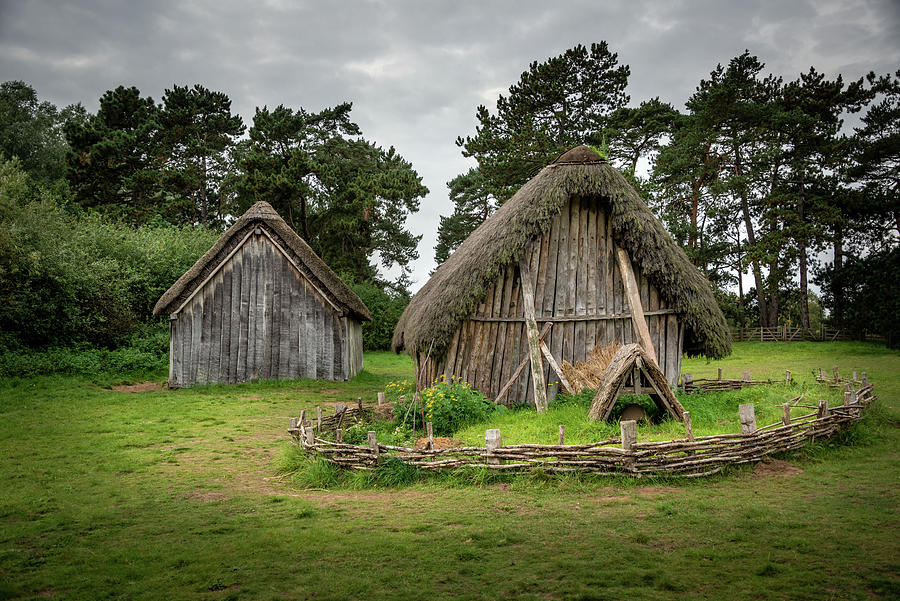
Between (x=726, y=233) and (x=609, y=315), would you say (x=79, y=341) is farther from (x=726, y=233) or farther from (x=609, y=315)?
(x=726, y=233)

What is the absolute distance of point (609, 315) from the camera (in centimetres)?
1216

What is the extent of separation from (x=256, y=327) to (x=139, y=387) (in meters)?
3.83

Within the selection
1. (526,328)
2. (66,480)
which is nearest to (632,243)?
(526,328)

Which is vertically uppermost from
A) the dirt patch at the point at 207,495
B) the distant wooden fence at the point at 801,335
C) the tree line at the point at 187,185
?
the tree line at the point at 187,185

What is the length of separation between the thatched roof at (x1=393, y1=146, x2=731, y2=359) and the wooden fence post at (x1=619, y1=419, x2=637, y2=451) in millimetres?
4691

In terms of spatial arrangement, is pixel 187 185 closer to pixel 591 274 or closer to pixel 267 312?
pixel 267 312

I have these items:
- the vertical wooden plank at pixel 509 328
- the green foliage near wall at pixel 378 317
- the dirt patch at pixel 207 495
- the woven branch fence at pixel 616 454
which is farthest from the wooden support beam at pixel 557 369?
the green foliage near wall at pixel 378 317

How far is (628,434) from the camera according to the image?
25.2 feet

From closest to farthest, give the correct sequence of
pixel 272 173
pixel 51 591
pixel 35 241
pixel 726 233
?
1. pixel 51 591
2. pixel 35 241
3. pixel 272 173
4. pixel 726 233

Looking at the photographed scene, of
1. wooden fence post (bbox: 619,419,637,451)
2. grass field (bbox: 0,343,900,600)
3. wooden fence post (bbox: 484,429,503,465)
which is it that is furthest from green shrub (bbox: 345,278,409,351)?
wooden fence post (bbox: 619,419,637,451)

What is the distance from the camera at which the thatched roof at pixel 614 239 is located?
38.4 feet

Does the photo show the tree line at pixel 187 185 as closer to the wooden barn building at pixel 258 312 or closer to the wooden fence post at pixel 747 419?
the wooden barn building at pixel 258 312

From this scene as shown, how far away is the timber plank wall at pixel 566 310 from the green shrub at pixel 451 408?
985 millimetres

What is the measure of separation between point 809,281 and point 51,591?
40200 mm
